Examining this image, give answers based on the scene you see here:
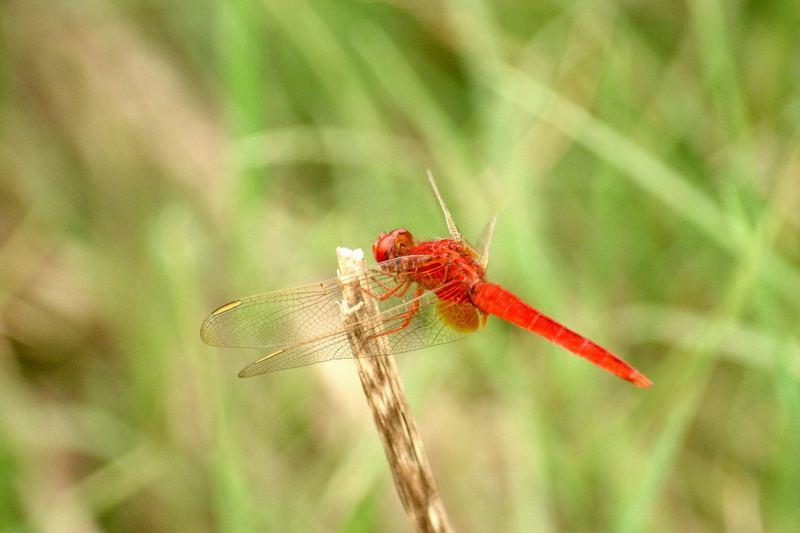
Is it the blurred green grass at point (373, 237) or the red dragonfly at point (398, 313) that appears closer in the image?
the red dragonfly at point (398, 313)

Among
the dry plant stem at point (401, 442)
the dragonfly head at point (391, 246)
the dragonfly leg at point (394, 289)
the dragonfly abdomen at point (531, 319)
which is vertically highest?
the dragonfly head at point (391, 246)

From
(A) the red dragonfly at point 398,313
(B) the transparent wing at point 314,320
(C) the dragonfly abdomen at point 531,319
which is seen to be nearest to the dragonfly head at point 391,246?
(A) the red dragonfly at point 398,313

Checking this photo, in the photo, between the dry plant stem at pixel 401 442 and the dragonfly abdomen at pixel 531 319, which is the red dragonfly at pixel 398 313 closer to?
the dragonfly abdomen at pixel 531 319

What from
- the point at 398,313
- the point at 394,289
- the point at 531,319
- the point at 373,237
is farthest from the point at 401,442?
the point at 373,237

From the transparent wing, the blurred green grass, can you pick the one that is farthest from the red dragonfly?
the blurred green grass

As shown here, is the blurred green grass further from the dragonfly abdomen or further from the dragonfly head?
the dragonfly head

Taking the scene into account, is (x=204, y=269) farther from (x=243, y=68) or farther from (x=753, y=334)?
(x=753, y=334)
